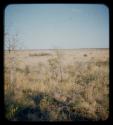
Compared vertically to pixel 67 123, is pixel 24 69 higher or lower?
higher

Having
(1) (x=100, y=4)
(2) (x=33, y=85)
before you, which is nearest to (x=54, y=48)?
(2) (x=33, y=85)

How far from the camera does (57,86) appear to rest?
2330mm

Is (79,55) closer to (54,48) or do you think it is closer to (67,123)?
(54,48)

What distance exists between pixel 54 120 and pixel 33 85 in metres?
0.39

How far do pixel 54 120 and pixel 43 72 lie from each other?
47 cm

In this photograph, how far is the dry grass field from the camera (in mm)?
2326

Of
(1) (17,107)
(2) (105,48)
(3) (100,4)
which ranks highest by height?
(3) (100,4)

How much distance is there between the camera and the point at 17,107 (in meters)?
2.35

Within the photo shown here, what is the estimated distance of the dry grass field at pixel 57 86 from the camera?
7.63 ft

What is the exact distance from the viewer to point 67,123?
231 cm

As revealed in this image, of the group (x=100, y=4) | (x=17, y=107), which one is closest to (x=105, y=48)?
(x=100, y=4)

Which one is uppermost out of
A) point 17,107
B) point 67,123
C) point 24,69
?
point 24,69

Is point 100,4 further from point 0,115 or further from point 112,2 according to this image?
point 0,115

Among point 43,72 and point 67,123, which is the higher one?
point 43,72
